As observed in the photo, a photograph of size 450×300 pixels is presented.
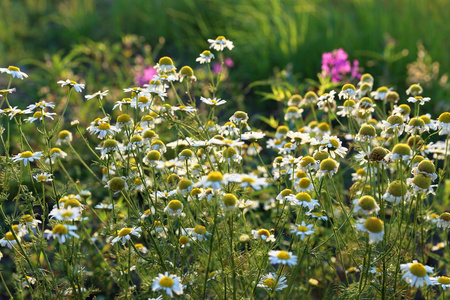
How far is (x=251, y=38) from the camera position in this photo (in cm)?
532

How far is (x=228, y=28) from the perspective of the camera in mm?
5754

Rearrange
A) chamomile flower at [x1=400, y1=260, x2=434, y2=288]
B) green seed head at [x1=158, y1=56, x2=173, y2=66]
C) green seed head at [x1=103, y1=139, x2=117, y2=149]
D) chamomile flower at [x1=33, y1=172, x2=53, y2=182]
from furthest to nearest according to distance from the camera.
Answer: green seed head at [x1=158, y1=56, x2=173, y2=66]
chamomile flower at [x1=33, y1=172, x2=53, y2=182]
green seed head at [x1=103, y1=139, x2=117, y2=149]
chamomile flower at [x1=400, y1=260, x2=434, y2=288]

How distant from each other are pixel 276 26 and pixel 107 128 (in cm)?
365

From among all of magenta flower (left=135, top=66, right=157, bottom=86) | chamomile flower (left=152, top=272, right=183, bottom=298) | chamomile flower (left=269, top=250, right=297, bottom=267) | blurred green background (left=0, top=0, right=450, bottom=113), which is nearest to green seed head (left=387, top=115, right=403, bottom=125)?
chamomile flower (left=269, top=250, right=297, bottom=267)

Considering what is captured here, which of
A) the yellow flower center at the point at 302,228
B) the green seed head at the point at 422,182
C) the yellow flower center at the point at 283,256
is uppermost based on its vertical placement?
the green seed head at the point at 422,182

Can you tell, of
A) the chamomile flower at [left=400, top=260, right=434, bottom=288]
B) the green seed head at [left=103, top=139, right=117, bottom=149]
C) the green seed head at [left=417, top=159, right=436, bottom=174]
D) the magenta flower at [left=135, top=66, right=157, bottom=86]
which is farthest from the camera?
the magenta flower at [left=135, top=66, right=157, bottom=86]

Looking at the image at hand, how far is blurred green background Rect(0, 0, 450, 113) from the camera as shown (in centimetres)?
468

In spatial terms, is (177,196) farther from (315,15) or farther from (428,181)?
(315,15)

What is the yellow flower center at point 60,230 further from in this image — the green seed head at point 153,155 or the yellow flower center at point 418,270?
the yellow flower center at point 418,270

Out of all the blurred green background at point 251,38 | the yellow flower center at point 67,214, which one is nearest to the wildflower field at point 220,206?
the yellow flower center at point 67,214

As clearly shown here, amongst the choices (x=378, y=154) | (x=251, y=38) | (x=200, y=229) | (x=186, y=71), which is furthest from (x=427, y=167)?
(x=251, y=38)

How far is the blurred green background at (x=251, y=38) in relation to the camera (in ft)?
15.4

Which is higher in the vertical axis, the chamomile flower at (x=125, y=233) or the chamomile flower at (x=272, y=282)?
the chamomile flower at (x=125, y=233)

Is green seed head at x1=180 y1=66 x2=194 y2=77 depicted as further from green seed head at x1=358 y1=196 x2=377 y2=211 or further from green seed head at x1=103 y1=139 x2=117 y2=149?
green seed head at x1=358 y1=196 x2=377 y2=211
